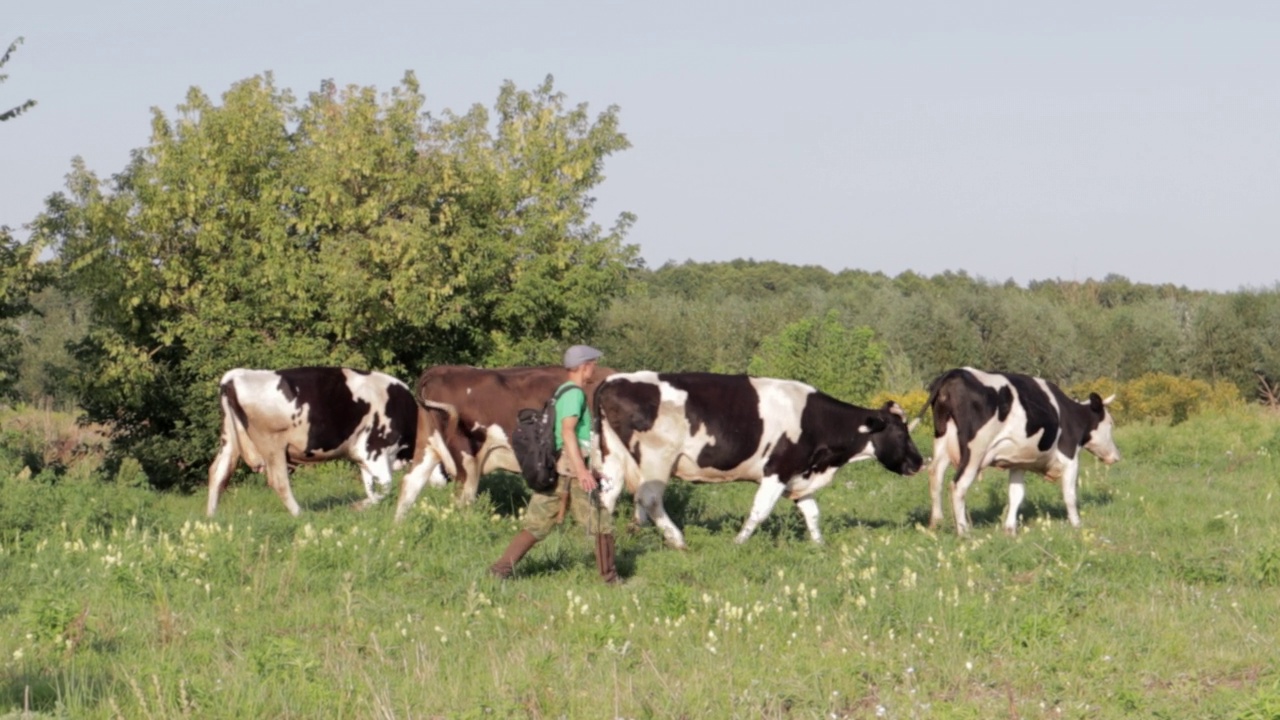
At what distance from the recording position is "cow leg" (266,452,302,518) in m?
15.5

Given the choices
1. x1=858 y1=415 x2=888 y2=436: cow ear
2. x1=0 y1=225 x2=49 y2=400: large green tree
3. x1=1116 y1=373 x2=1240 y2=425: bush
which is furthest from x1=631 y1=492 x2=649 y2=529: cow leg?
x1=1116 y1=373 x2=1240 y2=425: bush

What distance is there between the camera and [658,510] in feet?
42.9

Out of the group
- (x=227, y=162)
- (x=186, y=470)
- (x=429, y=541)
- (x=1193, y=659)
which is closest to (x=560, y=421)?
(x=429, y=541)

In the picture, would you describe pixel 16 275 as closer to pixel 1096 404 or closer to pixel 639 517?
pixel 639 517

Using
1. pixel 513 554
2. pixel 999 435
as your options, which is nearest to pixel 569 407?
pixel 513 554

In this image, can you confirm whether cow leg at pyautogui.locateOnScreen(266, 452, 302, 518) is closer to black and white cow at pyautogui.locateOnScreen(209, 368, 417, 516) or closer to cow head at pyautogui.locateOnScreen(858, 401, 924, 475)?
black and white cow at pyautogui.locateOnScreen(209, 368, 417, 516)

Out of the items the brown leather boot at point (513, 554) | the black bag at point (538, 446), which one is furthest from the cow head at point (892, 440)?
the brown leather boot at point (513, 554)

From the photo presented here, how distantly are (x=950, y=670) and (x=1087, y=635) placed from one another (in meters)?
1.21

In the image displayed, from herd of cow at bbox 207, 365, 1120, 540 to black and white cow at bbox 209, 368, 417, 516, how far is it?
0.06 ft

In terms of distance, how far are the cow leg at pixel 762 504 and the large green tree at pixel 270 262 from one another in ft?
45.9

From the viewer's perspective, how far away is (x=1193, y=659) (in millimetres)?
8055

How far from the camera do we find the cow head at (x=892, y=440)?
14469 mm

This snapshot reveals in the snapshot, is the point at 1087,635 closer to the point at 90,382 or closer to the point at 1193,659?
the point at 1193,659

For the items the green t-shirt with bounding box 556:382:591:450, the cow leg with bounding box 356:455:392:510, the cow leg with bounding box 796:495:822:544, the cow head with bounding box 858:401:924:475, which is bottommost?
the cow leg with bounding box 356:455:392:510
